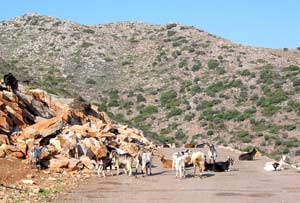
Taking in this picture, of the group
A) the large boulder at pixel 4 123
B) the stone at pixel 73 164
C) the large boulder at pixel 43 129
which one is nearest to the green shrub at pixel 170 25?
the large boulder at pixel 43 129

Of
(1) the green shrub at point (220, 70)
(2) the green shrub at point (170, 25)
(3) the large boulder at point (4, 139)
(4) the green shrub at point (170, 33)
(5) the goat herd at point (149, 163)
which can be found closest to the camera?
(5) the goat herd at point (149, 163)

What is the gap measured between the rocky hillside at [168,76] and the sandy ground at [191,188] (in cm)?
2390

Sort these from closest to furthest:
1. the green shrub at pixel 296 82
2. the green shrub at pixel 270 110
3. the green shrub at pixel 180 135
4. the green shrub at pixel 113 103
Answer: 1. the green shrub at pixel 180 135
2. the green shrub at pixel 270 110
3. the green shrub at pixel 296 82
4. the green shrub at pixel 113 103

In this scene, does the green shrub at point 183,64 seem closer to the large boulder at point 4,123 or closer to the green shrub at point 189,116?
the green shrub at point 189,116

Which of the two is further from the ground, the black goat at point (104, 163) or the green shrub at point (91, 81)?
the green shrub at point (91, 81)

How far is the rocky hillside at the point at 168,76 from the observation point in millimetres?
59406

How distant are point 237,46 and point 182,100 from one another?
71.0 feet

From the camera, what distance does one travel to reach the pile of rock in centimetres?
2373

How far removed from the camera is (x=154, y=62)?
8575 centimetres

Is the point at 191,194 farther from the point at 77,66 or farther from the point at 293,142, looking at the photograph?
the point at 77,66

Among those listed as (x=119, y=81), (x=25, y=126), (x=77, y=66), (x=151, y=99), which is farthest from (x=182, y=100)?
(x=25, y=126)

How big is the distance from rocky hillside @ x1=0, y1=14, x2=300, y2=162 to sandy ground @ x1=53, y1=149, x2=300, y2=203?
23.9 meters

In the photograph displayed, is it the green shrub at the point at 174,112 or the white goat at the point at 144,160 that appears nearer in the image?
the white goat at the point at 144,160

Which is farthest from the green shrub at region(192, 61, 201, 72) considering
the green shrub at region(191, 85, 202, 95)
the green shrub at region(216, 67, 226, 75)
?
the green shrub at region(191, 85, 202, 95)
